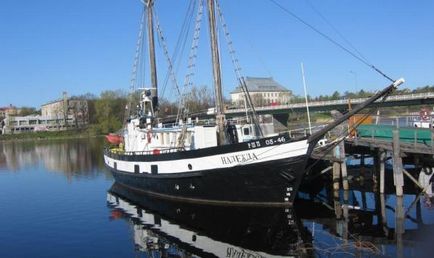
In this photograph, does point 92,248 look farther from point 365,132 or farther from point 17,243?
point 365,132

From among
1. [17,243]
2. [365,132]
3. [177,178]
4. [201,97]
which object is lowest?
[17,243]

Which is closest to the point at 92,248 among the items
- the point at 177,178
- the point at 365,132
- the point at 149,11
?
the point at 177,178

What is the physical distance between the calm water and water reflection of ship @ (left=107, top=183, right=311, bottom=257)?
4 centimetres

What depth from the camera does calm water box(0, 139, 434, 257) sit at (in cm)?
1895

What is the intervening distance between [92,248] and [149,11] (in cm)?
2681

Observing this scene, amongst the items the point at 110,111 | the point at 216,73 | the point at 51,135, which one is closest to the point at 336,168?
the point at 216,73

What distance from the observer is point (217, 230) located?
22.2 m

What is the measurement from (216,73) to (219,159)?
5.43 metres

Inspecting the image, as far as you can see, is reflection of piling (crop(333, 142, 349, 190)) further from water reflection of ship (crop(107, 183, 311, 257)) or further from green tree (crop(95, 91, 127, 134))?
green tree (crop(95, 91, 127, 134))

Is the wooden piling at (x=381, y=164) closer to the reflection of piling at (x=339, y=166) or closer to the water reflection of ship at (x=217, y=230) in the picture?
the reflection of piling at (x=339, y=166)

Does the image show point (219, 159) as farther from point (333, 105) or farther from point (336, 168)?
point (333, 105)

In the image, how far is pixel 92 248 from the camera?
67.9ft

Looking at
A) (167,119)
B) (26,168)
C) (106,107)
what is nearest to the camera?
(167,119)

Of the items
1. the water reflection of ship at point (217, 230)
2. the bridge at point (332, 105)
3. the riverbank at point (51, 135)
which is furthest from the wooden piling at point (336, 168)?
the riverbank at point (51, 135)
